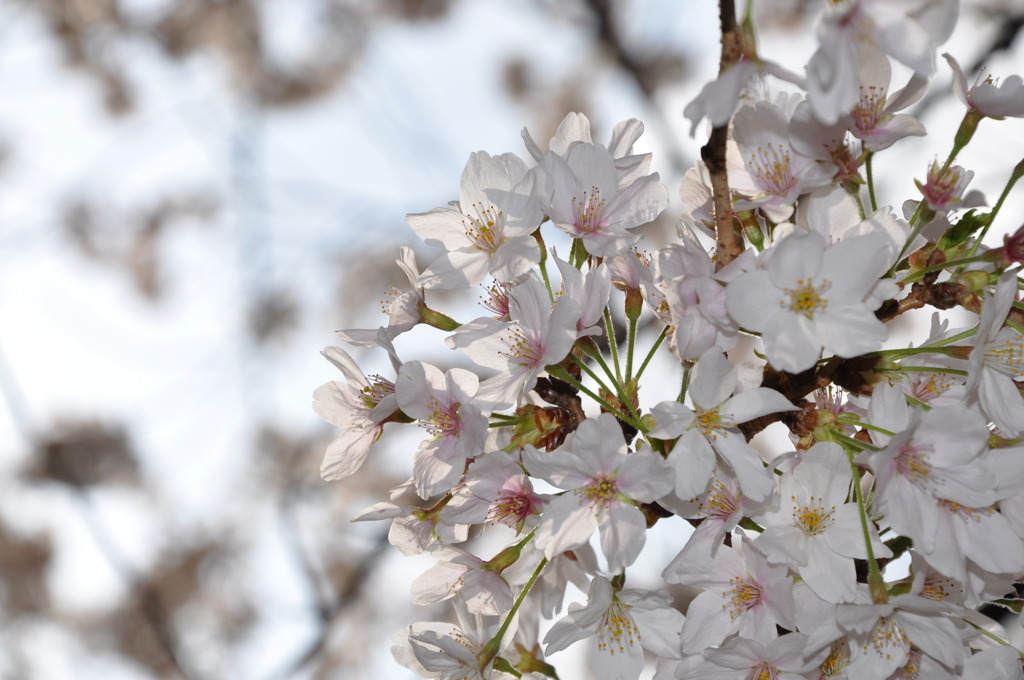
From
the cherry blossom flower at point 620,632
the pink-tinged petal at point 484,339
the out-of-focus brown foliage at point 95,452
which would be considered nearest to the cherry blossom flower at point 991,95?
the pink-tinged petal at point 484,339

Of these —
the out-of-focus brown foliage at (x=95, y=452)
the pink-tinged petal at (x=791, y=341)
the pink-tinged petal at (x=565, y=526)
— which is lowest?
the out-of-focus brown foliage at (x=95, y=452)

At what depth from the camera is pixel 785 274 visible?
0.67 metres

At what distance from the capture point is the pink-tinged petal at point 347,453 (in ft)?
2.99

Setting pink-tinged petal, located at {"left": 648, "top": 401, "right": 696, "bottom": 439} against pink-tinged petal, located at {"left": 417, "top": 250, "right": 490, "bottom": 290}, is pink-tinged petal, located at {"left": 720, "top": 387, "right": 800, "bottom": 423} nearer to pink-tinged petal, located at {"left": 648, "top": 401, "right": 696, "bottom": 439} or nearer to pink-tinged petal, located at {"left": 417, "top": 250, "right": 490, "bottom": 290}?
pink-tinged petal, located at {"left": 648, "top": 401, "right": 696, "bottom": 439}

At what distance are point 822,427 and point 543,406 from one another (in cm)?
30

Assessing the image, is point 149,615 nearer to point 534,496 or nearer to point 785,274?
point 534,496

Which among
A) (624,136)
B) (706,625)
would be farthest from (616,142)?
(706,625)

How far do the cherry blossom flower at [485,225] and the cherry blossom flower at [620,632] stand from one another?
0.36m

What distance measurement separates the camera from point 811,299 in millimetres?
641

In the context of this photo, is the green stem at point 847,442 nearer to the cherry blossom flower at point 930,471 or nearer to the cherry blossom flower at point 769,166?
the cherry blossom flower at point 930,471

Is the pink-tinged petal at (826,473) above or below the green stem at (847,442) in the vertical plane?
below

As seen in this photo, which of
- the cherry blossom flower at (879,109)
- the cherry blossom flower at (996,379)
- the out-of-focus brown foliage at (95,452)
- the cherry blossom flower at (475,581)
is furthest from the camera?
the out-of-focus brown foliage at (95,452)

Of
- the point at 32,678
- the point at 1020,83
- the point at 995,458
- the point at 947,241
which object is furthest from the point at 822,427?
the point at 32,678

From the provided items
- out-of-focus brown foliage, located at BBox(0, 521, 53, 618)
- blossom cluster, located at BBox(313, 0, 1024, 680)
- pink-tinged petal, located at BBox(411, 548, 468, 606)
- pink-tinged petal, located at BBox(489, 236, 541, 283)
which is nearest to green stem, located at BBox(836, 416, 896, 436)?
blossom cluster, located at BBox(313, 0, 1024, 680)
